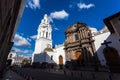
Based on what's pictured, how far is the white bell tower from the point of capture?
37150 mm

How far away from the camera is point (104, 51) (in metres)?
17.7

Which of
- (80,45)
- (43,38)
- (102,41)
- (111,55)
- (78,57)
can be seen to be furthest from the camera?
(43,38)

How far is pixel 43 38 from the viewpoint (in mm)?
38656

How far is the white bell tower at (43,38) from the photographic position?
37.2m

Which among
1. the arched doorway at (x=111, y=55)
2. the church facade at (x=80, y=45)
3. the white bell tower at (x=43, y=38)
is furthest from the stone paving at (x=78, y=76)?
the white bell tower at (x=43, y=38)

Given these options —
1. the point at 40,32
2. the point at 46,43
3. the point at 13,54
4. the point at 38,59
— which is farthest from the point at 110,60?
the point at 13,54

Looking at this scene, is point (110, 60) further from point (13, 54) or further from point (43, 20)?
point (13, 54)

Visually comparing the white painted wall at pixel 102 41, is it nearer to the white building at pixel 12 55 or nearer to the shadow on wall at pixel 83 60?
the shadow on wall at pixel 83 60

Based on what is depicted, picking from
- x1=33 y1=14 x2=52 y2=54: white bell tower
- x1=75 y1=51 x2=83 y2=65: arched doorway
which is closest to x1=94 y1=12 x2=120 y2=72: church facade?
x1=75 y1=51 x2=83 y2=65: arched doorway

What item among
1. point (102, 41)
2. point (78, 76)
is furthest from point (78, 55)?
point (78, 76)

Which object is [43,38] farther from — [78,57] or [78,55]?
[78,57]

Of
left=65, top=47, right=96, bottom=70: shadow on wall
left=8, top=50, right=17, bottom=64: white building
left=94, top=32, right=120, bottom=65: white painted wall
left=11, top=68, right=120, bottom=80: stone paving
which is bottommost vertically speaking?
left=11, top=68, right=120, bottom=80: stone paving

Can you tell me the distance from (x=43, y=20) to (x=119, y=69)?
41.4 meters

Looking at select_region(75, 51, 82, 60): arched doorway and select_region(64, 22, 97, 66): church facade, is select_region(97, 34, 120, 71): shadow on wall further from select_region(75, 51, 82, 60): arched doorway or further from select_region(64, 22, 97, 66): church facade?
select_region(75, 51, 82, 60): arched doorway
